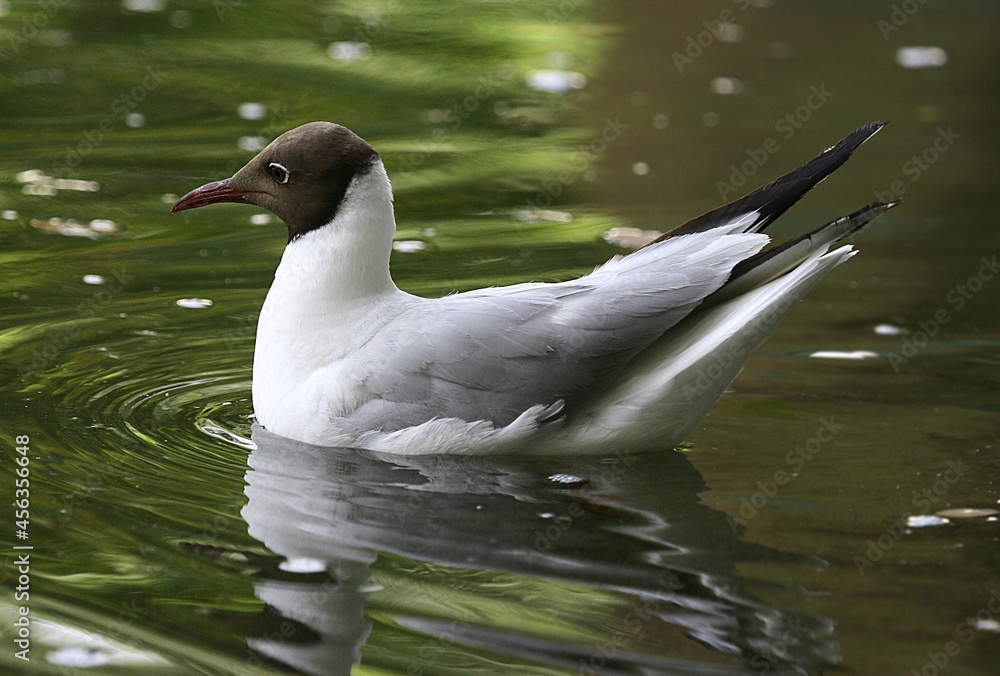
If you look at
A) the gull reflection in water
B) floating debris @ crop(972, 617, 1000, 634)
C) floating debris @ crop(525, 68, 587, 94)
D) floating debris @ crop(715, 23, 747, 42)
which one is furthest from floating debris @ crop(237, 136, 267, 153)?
floating debris @ crop(972, 617, 1000, 634)

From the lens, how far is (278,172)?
511cm

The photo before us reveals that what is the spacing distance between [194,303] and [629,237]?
2726 mm

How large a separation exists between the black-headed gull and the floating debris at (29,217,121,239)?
2.71 meters

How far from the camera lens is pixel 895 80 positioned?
12.0 m

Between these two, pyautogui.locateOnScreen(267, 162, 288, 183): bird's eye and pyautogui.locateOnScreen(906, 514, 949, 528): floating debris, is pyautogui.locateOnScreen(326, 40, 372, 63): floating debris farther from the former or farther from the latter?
pyautogui.locateOnScreen(906, 514, 949, 528): floating debris

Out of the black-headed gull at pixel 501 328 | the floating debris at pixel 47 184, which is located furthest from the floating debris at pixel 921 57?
the black-headed gull at pixel 501 328

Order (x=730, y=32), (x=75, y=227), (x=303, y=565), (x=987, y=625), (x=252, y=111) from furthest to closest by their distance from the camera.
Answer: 1. (x=730, y=32)
2. (x=252, y=111)
3. (x=75, y=227)
4. (x=303, y=565)
5. (x=987, y=625)

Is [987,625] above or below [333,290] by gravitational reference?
below

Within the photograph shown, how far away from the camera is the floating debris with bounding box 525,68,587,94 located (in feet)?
38.8

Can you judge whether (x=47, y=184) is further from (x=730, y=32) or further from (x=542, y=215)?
(x=730, y=32)

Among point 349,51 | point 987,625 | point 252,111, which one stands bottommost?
point 987,625

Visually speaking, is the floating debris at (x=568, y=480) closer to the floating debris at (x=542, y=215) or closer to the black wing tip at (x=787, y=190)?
the black wing tip at (x=787, y=190)

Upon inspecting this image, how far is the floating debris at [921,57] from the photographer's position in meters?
12.6

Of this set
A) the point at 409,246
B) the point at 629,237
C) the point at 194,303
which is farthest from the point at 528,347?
the point at 629,237
